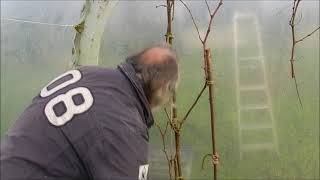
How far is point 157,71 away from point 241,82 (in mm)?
1569

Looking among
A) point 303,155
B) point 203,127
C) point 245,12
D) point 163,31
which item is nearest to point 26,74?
point 163,31

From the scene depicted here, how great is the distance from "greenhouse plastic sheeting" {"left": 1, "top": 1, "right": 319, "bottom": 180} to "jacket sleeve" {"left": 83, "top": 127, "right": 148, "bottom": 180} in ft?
5.09

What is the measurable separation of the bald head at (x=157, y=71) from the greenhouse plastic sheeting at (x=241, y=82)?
1.39 m

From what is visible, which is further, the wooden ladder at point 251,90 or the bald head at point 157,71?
the wooden ladder at point 251,90

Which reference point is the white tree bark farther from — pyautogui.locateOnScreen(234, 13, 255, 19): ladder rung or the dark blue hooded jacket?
pyautogui.locateOnScreen(234, 13, 255, 19): ladder rung

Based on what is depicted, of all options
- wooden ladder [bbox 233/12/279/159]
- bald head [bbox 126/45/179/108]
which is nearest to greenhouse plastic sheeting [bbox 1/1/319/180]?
wooden ladder [bbox 233/12/279/159]

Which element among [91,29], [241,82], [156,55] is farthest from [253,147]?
[156,55]

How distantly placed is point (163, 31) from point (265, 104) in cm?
65

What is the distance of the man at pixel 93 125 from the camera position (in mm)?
1395

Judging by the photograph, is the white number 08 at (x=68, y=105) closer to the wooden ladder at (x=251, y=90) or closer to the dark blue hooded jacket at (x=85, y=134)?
the dark blue hooded jacket at (x=85, y=134)

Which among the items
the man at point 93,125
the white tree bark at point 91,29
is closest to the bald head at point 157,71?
the man at point 93,125

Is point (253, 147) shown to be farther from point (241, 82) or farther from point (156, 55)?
point (156, 55)

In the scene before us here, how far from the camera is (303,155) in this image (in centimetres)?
301

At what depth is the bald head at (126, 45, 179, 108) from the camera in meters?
1.52
